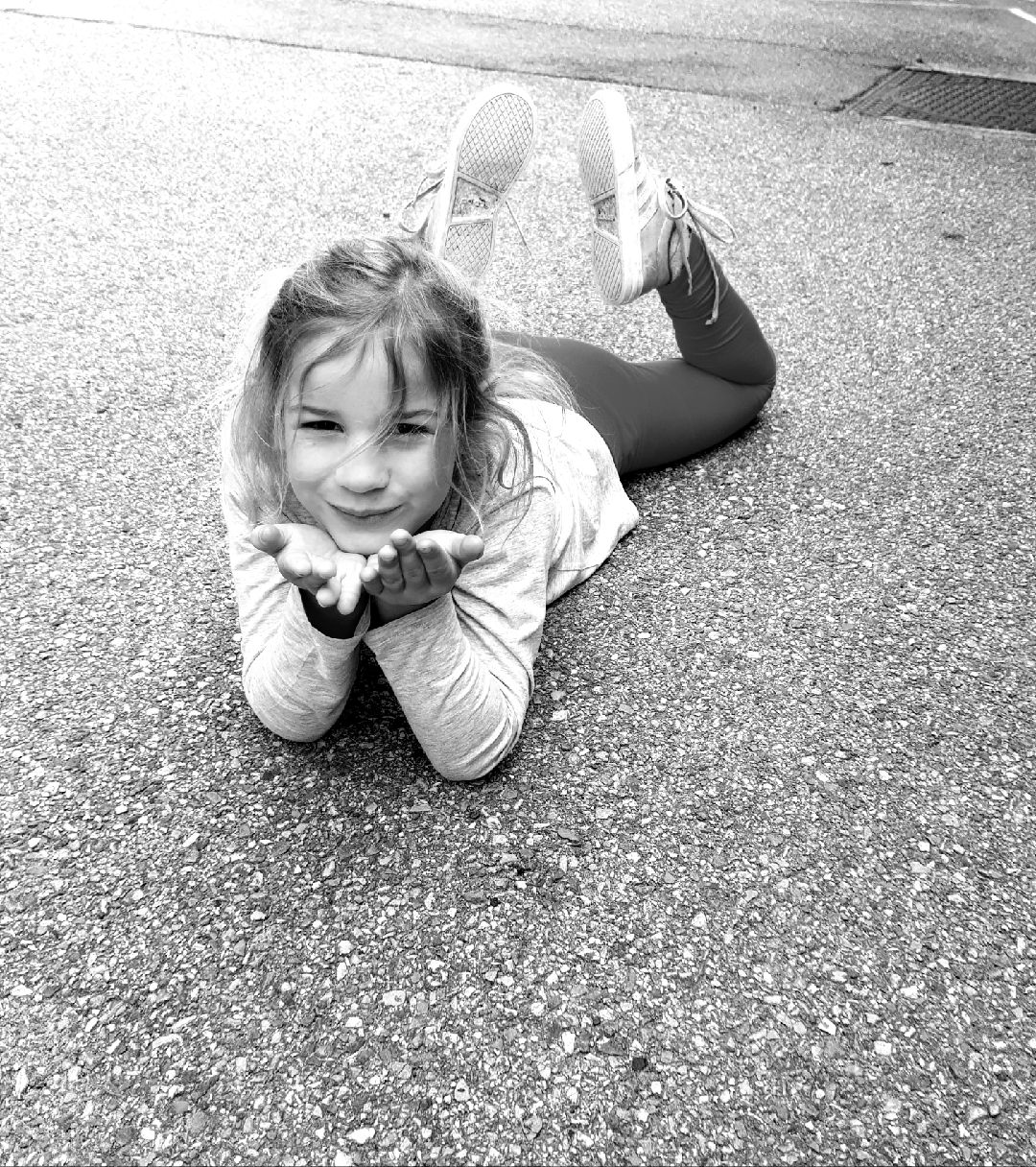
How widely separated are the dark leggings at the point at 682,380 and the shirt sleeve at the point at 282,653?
715mm

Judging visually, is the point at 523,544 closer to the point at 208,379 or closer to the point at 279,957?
the point at 279,957

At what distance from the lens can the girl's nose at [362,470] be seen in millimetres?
1332

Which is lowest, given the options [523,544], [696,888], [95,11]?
[95,11]

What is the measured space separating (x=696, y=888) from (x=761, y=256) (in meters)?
2.27

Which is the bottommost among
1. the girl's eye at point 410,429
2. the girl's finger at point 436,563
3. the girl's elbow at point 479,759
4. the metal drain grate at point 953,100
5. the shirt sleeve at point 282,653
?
the metal drain grate at point 953,100

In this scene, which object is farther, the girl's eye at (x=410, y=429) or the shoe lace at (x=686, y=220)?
the shoe lace at (x=686, y=220)

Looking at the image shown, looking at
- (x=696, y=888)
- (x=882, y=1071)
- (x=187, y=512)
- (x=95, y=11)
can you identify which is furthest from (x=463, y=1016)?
(x=95, y=11)

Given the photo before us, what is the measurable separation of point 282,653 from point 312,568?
24cm

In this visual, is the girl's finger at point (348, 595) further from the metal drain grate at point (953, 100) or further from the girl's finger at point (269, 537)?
the metal drain grate at point (953, 100)

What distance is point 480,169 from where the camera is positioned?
214 cm

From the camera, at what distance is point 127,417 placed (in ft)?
7.57

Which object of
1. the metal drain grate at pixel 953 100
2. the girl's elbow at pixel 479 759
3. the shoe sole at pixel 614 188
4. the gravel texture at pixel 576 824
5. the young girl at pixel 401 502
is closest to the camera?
the gravel texture at pixel 576 824

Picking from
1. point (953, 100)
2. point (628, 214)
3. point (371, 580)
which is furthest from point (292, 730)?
point (953, 100)

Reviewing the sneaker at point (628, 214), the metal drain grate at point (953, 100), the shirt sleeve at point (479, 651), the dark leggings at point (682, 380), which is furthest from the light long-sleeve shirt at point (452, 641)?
the metal drain grate at point (953, 100)
